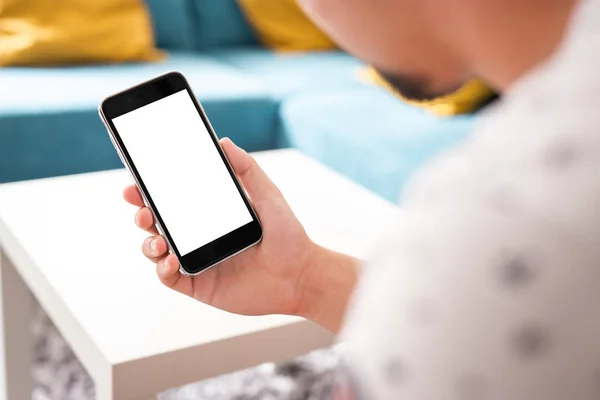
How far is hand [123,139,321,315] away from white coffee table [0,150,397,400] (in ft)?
0.18

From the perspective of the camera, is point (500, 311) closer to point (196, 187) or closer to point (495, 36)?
point (495, 36)

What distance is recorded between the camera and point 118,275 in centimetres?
97

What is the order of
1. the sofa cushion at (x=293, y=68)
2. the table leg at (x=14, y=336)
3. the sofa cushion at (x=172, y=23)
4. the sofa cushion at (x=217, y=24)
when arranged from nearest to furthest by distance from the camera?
1. the table leg at (x=14, y=336)
2. the sofa cushion at (x=293, y=68)
3. the sofa cushion at (x=172, y=23)
4. the sofa cushion at (x=217, y=24)

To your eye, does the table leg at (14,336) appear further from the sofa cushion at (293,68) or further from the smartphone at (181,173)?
the sofa cushion at (293,68)

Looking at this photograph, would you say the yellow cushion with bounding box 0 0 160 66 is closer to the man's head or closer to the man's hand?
the man's hand

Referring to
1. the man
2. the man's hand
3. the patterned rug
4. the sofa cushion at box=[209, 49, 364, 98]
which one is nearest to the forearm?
the man's hand

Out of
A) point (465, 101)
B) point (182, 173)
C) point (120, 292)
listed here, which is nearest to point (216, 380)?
point (120, 292)

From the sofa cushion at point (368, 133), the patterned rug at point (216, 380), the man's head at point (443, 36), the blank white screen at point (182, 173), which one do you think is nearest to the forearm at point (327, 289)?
the blank white screen at point (182, 173)

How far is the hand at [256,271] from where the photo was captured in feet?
2.69

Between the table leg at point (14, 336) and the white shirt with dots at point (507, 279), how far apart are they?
98cm

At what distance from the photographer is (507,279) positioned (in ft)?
0.94

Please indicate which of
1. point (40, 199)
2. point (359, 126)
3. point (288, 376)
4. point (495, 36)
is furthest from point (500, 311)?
point (359, 126)

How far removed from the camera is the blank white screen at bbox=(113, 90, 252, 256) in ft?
2.85

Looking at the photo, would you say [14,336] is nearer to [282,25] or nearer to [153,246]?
[153,246]
